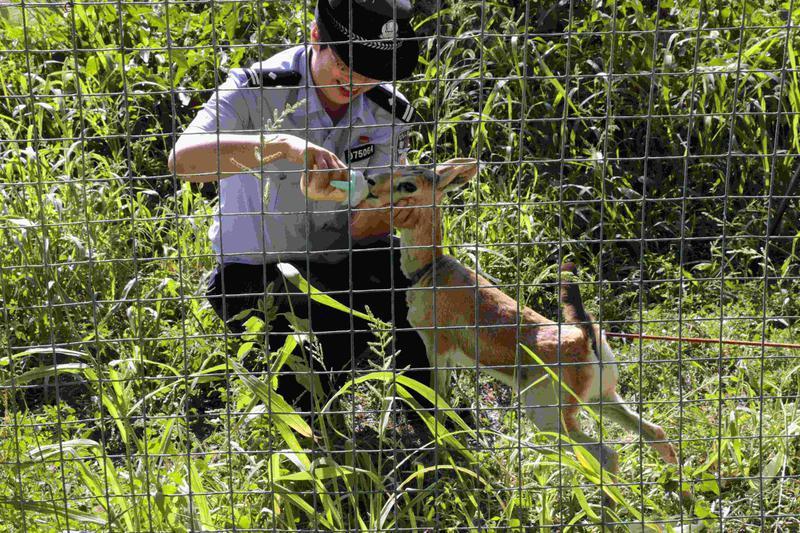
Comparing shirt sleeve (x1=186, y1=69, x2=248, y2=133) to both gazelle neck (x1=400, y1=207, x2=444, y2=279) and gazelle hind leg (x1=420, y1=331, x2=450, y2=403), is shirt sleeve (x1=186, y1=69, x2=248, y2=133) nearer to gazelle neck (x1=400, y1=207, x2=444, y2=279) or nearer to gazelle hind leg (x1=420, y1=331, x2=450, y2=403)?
gazelle neck (x1=400, y1=207, x2=444, y2=279)

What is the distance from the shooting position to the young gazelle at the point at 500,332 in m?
2.90

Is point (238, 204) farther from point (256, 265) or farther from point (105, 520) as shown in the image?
point (105, 520)

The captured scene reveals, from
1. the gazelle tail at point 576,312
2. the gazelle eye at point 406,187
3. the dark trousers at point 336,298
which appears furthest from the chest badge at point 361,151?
the gazelle tail at point 576,312

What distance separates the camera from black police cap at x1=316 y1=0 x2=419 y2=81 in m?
2.96

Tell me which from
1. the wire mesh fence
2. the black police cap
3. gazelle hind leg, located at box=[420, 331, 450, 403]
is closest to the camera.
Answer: the wire mesh fence

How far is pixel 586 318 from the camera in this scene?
291 cm

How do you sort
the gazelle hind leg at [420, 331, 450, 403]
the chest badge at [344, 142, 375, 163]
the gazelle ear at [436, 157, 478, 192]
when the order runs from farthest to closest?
the chest badge at [344, 142, 375, 163]
the gazelle hind leg at [420, 331, 450, 403]
the gazelle ear at [436, 157, 478, 192]

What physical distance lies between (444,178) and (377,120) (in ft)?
2.36

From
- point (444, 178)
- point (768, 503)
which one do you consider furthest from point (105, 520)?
point (768, 503)

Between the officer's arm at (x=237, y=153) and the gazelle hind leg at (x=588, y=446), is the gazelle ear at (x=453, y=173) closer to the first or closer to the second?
the officer's arm at (x=237, y=153)

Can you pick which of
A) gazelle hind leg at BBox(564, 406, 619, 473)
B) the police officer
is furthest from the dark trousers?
gazelle hind leg at BBox(564, 406, 619, 473)

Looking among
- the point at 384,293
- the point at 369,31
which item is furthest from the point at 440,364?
the point at 369,31

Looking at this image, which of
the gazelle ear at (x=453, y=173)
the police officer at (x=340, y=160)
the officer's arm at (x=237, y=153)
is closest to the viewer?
the officer's arm at (x=237, y=153)

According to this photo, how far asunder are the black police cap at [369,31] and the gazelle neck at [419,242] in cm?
42
